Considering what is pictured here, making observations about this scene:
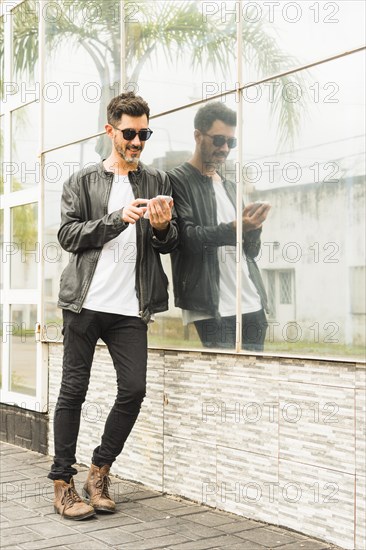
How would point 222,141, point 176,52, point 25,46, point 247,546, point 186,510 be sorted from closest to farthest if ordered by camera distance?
point 247,546
point 186,510
point 222,141
point 176,52
point 25,46

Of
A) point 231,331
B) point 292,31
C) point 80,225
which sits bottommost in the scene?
point 231,331

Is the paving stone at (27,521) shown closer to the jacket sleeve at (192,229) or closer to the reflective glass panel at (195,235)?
the reflective glass panel at (195,235)

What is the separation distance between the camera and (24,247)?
7441mm

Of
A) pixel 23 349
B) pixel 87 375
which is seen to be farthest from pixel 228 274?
pixel 23 349

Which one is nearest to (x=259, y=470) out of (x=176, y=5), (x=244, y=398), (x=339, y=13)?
(x=244, y=398)

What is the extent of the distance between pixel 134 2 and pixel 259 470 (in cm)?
325

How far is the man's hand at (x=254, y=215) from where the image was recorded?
4785 millimetres

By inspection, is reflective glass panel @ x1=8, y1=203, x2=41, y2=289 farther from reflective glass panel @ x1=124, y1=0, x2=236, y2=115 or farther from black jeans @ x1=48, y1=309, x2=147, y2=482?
black jeans @ x1=48, y1=309, x2=147, y2=482

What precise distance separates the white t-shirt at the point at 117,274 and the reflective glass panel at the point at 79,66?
1390mm

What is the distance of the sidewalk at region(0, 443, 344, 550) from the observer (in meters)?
4.27

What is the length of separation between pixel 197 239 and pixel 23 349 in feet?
8.72

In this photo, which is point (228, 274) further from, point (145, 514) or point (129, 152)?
point (145, 514)

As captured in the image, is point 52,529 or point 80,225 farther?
point 80,225

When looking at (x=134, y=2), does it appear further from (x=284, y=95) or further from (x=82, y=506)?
(x=82, y=506)
